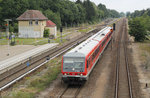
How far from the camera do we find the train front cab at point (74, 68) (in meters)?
17.3

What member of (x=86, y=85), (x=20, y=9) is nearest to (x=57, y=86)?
(x=86, y=85)

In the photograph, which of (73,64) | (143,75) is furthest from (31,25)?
(73,64)

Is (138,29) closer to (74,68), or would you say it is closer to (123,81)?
(123,81)

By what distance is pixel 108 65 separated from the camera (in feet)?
87.5

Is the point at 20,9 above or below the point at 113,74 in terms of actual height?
above

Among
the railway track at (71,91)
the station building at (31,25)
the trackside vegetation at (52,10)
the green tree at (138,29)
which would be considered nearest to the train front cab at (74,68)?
the railway track at (71,91)

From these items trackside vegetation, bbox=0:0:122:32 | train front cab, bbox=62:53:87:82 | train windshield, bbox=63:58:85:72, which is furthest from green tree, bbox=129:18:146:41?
trackside vegetation, bbox=0:0:122:32

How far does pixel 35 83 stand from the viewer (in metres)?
18.9

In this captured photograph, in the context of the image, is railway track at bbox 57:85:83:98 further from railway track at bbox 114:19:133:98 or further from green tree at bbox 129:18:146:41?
green tree at bbox 129:18:146:41

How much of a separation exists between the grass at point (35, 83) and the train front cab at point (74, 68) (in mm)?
2481

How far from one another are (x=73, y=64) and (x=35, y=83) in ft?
13.6

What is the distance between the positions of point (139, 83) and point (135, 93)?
287 centimetres

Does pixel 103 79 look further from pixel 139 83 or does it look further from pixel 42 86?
pixel 42 86

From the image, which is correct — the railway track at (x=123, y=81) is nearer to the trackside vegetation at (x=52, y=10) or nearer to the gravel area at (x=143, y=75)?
the gravel area at (x=143, y=75)
